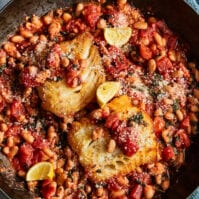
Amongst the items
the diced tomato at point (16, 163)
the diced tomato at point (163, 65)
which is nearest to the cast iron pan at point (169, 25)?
the diced tomato at point (16, 163)

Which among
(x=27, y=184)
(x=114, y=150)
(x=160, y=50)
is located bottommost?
(x=27, y=184)

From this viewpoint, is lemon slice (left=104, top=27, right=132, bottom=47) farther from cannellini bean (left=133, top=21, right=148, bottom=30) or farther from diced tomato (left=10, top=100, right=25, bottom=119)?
diced tomato (left=10, top=100, right=25, bottom=119)

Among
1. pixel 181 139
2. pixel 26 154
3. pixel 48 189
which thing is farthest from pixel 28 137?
pixel 181 139

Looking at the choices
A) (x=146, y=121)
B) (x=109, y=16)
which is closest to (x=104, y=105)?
(x=146, y=121)

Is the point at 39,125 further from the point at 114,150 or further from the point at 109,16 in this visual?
the point at 109,16

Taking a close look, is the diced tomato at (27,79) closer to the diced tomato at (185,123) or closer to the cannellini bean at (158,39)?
the cannellini bean at (158,39)
